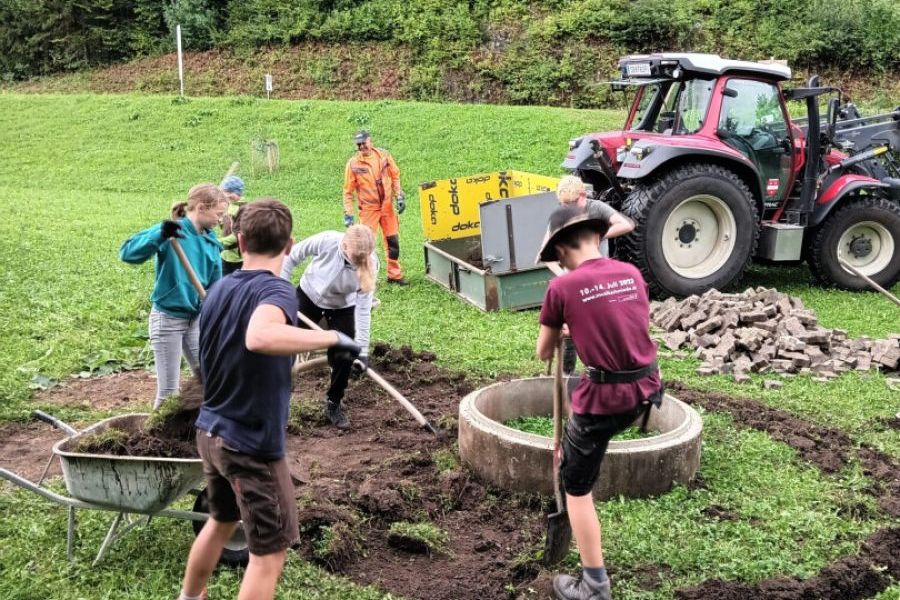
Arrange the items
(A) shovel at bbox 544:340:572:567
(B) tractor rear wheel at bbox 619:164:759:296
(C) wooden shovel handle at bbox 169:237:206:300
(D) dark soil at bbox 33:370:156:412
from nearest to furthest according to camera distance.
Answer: (A) shovel at bbox 544:340:572:567, (C) wooden shovel handle at bbox 169:237:206:300, (D) dark soil at bbox 33:370:156:412, (B) tractor rear wheel at bbox 619:164:759:296

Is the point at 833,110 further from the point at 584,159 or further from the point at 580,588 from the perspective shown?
the point at 580,588

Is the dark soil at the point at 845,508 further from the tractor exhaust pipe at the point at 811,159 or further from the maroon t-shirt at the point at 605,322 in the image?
the tractor exhaust pipe at the point at 811,159

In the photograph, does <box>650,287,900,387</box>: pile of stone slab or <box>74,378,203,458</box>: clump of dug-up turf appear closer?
<box>74,378,203,458</box>: clump of dug-up turf

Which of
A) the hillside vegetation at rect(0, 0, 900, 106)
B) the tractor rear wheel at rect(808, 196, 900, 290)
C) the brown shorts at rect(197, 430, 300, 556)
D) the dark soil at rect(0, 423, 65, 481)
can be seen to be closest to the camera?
the brown shorts at rect(197, 430, 300, 556)

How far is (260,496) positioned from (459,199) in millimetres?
7677

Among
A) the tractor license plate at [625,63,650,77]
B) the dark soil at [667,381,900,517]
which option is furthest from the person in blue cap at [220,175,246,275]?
the tractor license plate at [625,63,650,77]

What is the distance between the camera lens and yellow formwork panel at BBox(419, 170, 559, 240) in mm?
10258

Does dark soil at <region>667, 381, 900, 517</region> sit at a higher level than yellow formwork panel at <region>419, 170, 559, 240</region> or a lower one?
lower

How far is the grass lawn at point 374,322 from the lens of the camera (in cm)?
387

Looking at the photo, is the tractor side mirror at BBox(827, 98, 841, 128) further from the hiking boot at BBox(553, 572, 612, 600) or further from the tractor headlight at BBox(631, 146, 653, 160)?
the hiking boot at BBox(553, 572, 612, 600)

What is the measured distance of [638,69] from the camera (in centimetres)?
903

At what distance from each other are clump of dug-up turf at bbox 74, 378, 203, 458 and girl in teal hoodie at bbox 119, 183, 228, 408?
326 millimetres

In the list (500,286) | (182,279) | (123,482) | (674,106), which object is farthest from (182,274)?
(674,106)

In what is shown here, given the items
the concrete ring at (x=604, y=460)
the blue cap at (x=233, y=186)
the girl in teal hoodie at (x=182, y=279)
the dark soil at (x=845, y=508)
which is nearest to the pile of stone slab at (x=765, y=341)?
the dark soil at (x=845, y=508)
